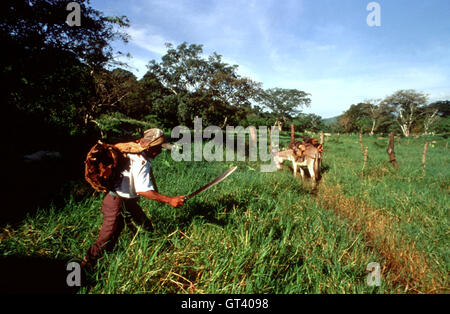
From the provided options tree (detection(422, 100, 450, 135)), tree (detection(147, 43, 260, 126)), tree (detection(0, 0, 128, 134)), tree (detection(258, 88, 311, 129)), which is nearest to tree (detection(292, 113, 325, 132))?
tree (detection(258, 88, 311, 129))

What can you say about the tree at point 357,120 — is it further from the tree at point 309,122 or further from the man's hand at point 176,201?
the man's hand at point 176,201

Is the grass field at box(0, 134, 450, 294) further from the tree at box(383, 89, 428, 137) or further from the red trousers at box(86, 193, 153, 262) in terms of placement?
the tree at box(383, 89, 428, 137)

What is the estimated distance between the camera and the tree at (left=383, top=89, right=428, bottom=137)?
4531cm

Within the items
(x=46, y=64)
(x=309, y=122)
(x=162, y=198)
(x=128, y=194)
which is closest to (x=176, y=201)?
(x=162, y=198)

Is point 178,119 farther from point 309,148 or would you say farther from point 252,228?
point 252,228

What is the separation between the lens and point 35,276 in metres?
1.98

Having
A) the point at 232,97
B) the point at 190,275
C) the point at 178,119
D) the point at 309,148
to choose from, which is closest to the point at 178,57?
the point at 178,119

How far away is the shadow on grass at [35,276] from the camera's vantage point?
1.84 metres

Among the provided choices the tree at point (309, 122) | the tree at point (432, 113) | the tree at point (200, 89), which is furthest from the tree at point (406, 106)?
the tree at point (200, 89)

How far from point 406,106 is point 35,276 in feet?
216

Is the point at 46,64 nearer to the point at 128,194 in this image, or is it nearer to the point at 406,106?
the point at 128,194

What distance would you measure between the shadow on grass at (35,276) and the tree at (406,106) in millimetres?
60398

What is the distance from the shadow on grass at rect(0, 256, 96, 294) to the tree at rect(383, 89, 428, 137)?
60.4 metres
